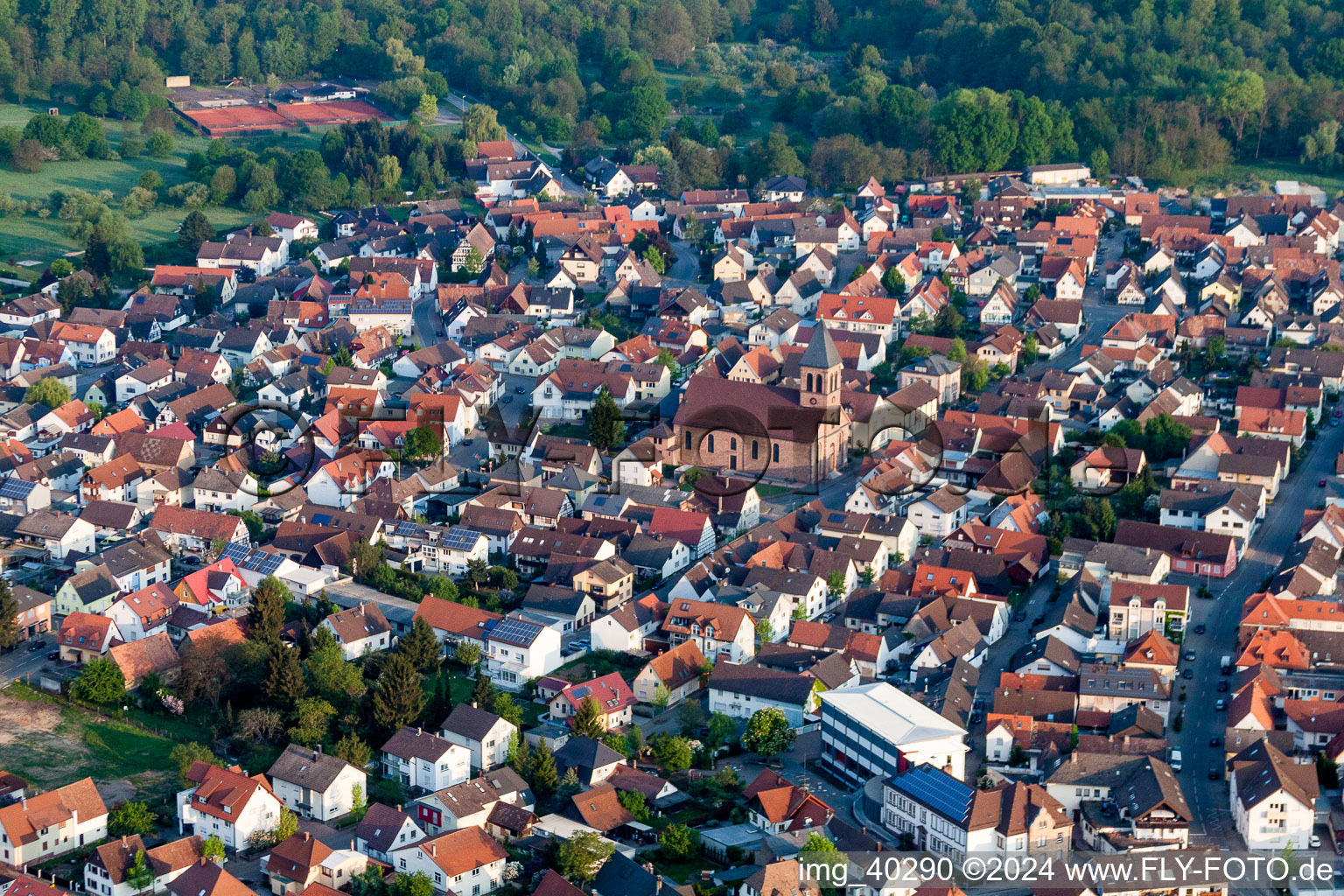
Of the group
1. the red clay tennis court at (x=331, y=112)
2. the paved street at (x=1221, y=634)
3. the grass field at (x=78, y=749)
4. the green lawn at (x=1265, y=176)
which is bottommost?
the grass field at (x=78, y=749)

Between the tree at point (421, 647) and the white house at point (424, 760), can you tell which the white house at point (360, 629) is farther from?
the white house at point (424, 760)

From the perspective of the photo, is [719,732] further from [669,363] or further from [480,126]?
[480,126]

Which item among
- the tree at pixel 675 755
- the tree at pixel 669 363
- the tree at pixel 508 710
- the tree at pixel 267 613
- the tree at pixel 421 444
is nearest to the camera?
the tree at pixel 675 755

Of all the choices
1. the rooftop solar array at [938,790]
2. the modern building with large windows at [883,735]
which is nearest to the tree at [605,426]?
the modern building with large windows at [883,735]

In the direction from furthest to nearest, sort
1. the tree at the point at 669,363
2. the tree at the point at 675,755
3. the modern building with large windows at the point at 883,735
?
1. the tree at the point at 669,363
2. the tree at the point at 675,755
3. the modern building with large windows at the point at 883,735

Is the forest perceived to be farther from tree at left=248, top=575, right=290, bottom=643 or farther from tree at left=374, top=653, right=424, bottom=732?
tree at left=374, top=653, right=424, bottom=732

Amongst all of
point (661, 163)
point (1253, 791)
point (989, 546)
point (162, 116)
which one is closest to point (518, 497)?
point (989, 546)

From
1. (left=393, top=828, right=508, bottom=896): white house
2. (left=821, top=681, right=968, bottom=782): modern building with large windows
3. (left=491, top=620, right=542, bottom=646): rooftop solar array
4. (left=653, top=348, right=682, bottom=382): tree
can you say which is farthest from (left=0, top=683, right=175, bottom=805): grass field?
(left=653, top=348, right=682, bottom=382): tree

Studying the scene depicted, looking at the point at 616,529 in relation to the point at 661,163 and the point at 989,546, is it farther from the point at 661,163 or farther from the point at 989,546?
the point at 661,163
